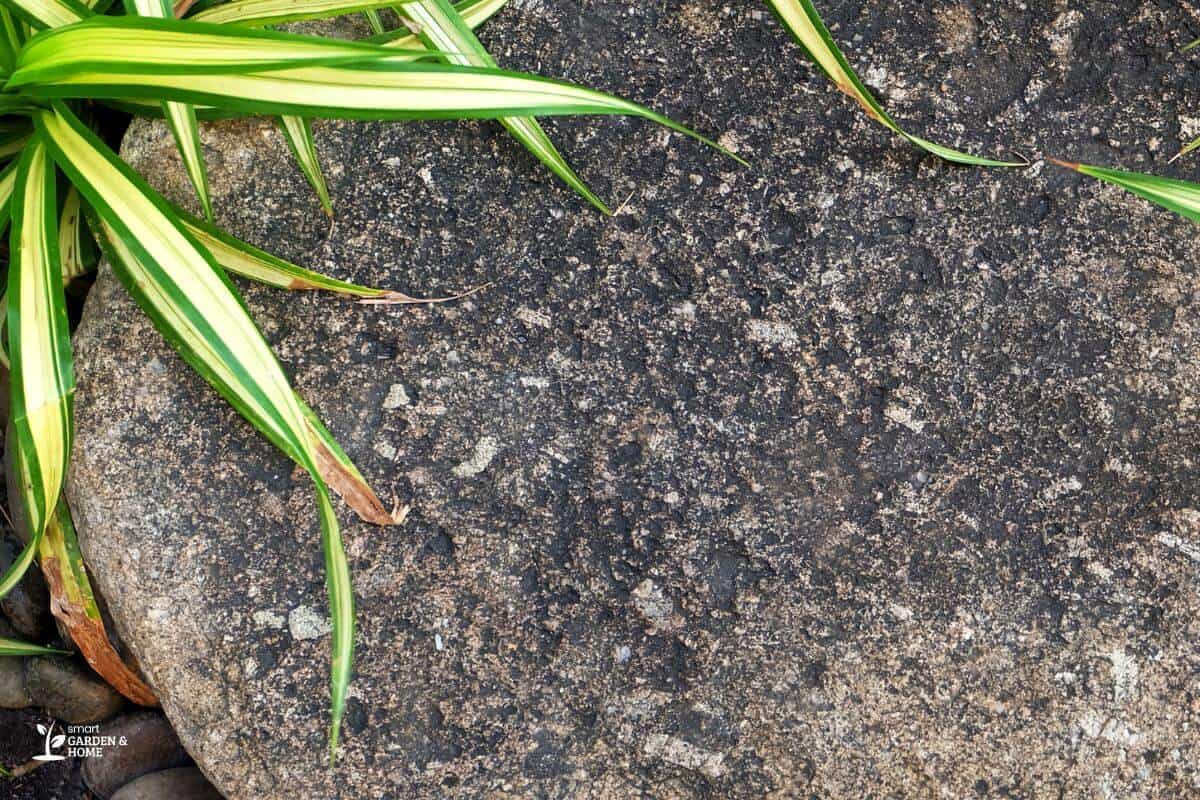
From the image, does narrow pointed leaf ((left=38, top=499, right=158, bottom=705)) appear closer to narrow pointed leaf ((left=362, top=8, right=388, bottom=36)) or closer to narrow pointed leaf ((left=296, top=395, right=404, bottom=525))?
narrow pointed leaf ((left=296, top=395, right=404, bottom=525))

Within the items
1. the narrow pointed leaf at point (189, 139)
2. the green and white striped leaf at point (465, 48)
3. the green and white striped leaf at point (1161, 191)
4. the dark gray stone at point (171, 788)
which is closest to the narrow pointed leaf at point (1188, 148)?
the green and white striped leaf at point (1161, 191)

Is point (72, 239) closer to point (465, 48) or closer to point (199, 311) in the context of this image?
point (199, 311)

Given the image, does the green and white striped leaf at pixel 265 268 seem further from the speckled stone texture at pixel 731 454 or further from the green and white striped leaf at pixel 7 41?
the green and white striped leaf at pixel 7 41

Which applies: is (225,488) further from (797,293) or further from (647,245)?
(797,293)

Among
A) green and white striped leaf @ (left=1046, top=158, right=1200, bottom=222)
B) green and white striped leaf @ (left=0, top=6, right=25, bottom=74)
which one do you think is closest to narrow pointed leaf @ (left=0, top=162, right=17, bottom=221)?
green and white striped leaf @ (left=0, top=6, right=25, bottom=74)

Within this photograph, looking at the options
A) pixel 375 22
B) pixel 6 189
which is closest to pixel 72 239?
pixel 6 189

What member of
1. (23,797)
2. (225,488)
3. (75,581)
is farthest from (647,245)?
(23,797)
